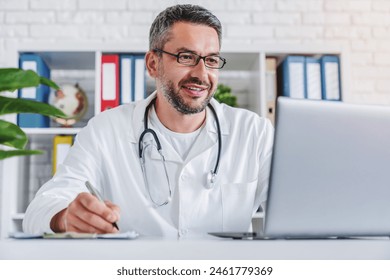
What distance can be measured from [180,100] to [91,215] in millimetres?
842

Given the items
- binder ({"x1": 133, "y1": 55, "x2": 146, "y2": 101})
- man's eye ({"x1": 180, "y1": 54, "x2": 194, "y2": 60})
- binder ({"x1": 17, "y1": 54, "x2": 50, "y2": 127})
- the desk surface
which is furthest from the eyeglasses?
the desk surface

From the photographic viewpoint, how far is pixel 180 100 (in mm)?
1872

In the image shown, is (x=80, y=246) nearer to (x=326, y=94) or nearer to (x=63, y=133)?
(x=63, y=133)

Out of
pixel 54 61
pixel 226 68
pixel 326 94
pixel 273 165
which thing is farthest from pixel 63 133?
pixel 273 165

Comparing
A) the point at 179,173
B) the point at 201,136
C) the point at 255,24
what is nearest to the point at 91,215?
the point at 179,173

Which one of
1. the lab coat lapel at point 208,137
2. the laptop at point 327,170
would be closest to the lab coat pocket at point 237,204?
the lab coat lapel at point 208,137

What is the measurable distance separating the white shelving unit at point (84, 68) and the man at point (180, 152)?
2.49ft

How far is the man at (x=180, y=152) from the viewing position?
173cm

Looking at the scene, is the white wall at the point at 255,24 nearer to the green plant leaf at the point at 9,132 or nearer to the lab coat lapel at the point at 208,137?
the lab coat lapel at the point at 208,137

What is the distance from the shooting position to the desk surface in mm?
769

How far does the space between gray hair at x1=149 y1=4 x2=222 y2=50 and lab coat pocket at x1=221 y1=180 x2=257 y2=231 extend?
538 millimetres

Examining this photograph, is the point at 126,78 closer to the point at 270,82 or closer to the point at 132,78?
the point at 132,78

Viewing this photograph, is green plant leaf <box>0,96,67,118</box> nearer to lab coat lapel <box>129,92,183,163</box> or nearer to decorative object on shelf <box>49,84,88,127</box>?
lab coat lapel <box>129,92,183,163</box>
